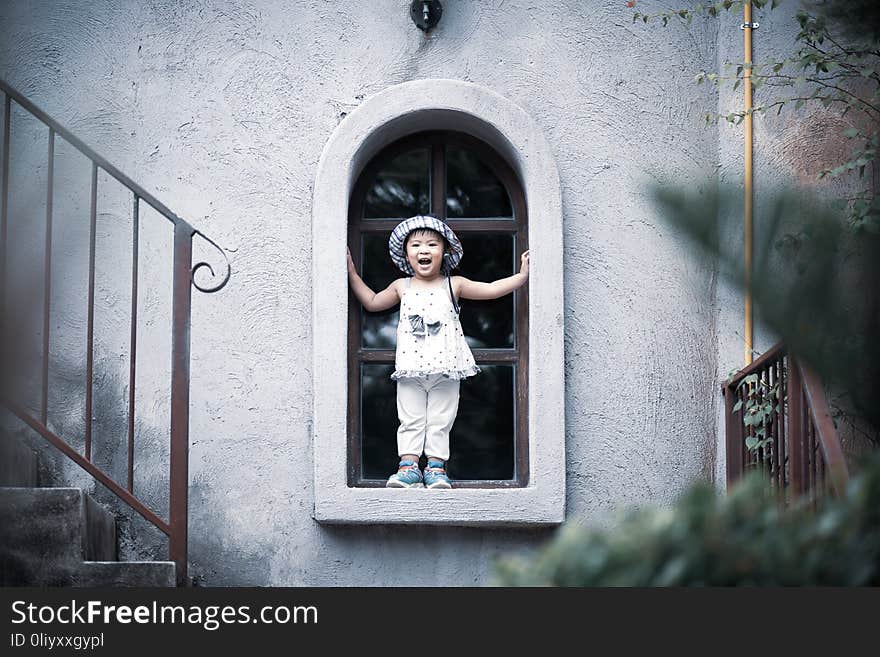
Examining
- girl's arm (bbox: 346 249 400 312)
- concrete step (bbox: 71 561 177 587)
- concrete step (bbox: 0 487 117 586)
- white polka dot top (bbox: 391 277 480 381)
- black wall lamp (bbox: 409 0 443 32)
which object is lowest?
concrete step (bbox: 71 561 177 587)

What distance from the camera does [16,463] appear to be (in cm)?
445

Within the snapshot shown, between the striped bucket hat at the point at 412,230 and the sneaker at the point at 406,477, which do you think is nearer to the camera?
the sneaker at the point at 406,477

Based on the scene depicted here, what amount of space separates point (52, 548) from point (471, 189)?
Result: 230cm

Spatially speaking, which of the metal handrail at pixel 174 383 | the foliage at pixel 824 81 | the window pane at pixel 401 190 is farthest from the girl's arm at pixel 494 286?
the metal handrail at pixel 174 383

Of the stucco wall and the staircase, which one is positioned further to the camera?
the stucco wall

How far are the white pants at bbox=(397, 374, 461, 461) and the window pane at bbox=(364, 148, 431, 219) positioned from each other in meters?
0.74

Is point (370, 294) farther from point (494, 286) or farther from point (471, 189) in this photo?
point (471, 189)

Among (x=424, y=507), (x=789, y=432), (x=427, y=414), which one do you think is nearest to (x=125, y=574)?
(x=424, y=507)

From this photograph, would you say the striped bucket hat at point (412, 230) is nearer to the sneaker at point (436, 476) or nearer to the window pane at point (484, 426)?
the window pane at point (484, 426)

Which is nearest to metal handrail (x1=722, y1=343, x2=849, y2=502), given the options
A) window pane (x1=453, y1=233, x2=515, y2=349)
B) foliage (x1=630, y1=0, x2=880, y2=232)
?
foliage (x1=630, y1=0, x2=880, y2=232)

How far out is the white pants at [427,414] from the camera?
16.9ft

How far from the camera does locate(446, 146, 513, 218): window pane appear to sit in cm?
548

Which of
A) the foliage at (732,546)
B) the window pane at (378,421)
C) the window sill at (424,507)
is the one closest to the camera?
the foliage at (732,546)

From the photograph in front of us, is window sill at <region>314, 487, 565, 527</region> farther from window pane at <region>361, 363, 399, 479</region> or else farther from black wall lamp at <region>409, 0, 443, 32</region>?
black wall lamp at <region>409, 0, 443, 32</region>
